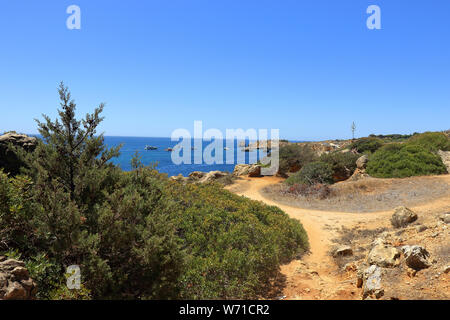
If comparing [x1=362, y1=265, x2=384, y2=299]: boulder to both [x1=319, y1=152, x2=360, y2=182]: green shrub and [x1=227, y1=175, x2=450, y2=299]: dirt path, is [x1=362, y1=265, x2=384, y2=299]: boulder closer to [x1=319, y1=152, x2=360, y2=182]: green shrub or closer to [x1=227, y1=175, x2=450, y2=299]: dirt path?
[x1=227, y1=175, x2=450, y2=299]: dirt path

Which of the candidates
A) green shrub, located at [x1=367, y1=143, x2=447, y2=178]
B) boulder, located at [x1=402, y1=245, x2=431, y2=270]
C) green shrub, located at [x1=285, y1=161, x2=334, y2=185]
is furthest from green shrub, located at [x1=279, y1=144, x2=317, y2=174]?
boulder, located at [x1=402, y1=245, x2=431, y2=270]

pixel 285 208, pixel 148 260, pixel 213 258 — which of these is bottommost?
pixel 285 208

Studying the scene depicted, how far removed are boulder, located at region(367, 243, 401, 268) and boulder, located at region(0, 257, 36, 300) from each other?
633 cm

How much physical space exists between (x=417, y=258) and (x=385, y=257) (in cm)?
74

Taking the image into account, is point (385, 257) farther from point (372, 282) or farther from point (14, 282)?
point (14, 282)

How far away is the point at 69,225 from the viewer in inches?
145

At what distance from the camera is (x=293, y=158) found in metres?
26.6

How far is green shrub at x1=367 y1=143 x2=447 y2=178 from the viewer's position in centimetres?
1778

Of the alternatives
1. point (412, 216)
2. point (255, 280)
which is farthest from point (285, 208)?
point (255, 280)

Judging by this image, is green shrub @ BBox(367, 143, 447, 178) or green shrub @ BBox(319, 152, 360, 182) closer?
green shrub @ BBox(367, 143, 447, 178)

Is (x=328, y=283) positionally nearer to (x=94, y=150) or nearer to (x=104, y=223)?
(x=104, y=223)

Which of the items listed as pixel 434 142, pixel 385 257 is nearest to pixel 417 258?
pixel 385 257
